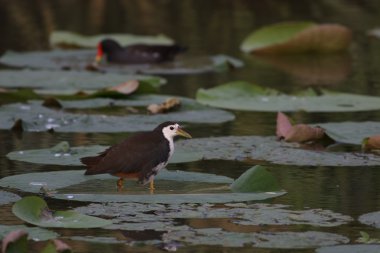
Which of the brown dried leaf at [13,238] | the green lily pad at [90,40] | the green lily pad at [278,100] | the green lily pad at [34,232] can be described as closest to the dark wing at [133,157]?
the green lily pad at [34,232]

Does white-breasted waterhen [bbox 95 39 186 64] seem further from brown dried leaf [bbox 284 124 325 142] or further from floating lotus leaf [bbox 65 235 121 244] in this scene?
floating lotus leaf [bbox 65 235 121 244]

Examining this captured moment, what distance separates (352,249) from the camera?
5.24 meters

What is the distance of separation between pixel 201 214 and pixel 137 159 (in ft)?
2.48

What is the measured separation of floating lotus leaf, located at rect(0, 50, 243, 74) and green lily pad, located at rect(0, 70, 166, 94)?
0.69 metres

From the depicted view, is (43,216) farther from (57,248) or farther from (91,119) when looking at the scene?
(91,119)

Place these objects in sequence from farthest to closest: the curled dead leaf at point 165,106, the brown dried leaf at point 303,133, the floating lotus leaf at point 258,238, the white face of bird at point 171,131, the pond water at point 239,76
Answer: the curled dead leaf at point 165,106, the brown dried leaf at point 303,133, the white face of bird at point 171,131, the pond water at point 239,76, the floating lotus leaf at point 258,238

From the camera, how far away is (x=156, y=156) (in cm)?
655

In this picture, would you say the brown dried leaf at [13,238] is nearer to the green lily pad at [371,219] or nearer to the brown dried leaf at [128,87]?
the green lily pad at [371,219]

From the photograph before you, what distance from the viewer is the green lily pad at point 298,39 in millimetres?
12797

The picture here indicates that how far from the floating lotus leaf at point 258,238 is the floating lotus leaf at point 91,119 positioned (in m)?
2.84

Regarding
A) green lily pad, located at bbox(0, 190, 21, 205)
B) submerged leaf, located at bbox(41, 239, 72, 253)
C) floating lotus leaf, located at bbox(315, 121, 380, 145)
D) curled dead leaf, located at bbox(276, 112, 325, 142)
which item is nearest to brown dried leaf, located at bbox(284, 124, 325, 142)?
curled dead leaf, located at bbox(276, 112, 325, 142)

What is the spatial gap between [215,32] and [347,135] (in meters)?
7.25

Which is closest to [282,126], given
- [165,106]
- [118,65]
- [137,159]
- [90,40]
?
[165,106]

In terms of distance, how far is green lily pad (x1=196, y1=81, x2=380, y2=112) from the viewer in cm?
927
